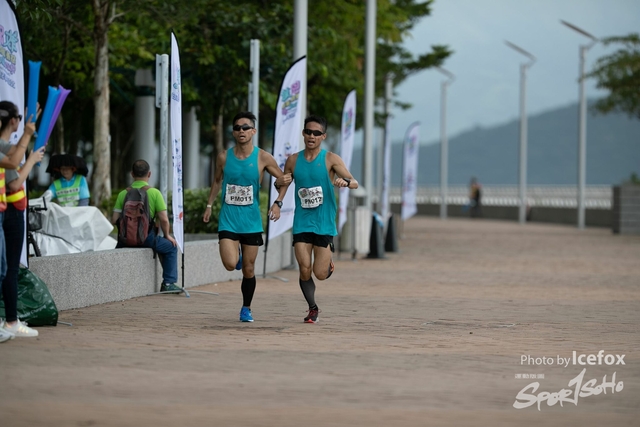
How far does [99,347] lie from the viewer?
9000 mm

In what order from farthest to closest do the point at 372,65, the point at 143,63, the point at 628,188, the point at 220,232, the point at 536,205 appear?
the point at 536,205
the point at 628,188
the point at 143,63
the point at 372,65
the point at 220,232

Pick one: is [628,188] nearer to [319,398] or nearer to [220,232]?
[220,232]

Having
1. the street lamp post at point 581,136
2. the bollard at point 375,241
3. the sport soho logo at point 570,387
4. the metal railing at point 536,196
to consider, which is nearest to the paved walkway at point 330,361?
the sport soho logo at point 570,387

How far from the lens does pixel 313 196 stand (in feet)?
36.4

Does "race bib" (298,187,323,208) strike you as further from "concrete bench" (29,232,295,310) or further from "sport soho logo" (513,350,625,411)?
"sport soho logo" (513,350,625,411)

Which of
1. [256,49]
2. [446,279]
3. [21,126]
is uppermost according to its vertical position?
[256,49]

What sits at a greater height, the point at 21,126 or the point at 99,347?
the point at 21,126

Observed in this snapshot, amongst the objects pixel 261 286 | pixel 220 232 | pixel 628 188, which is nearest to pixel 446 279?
pixel 261 286

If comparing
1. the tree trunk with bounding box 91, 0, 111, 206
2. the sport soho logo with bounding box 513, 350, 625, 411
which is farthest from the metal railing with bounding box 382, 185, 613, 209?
the sport soho logo with bounding box 513, 350, 625, 411

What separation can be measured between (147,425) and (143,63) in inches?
859

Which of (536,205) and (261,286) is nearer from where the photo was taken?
(261,286)

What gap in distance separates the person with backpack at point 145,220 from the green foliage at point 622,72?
33478mm

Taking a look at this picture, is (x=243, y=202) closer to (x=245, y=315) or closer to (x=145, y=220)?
(x=245, y=315)

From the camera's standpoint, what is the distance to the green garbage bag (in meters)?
10.1
